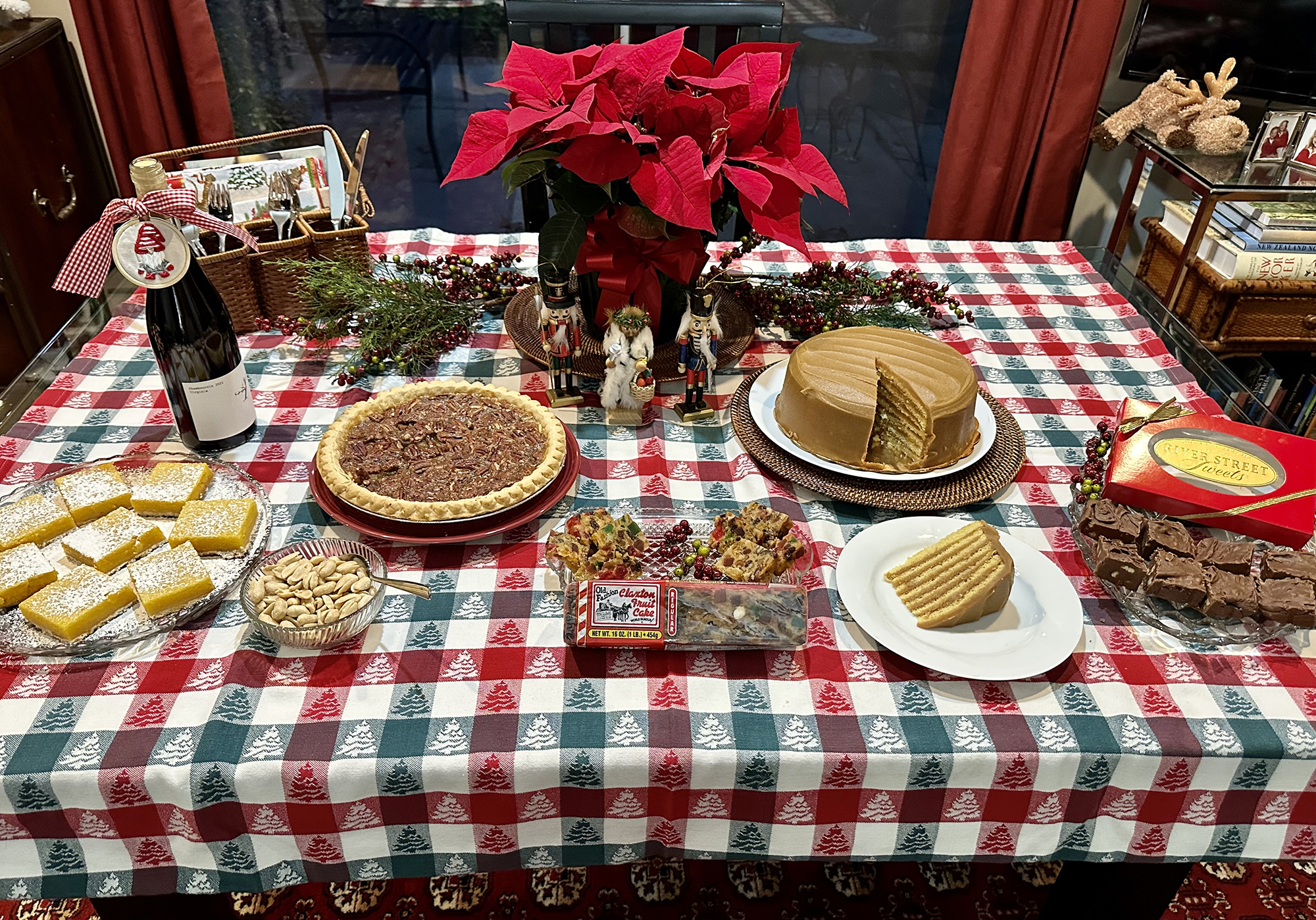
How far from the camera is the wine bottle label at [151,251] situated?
125 cm

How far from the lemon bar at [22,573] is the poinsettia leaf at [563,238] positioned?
817mm

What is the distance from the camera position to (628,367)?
1462 millimetres

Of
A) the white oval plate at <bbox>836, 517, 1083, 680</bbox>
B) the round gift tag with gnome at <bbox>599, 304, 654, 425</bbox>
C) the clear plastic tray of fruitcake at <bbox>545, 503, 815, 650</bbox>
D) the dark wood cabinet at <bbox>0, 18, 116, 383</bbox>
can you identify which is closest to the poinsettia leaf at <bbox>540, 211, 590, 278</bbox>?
the round gift tag with gnome at <bbox>599, 304, 654, 425</bbox>

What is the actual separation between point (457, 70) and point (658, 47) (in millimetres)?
3245

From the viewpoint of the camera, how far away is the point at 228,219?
1730mm

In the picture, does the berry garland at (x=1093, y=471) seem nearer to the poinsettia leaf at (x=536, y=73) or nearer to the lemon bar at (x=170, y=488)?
the poinsettia leaf at (x=536, y=73)

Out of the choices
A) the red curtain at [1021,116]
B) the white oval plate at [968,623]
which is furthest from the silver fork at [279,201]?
the red curtain at [1021,116]

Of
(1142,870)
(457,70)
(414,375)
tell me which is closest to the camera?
(1142,870)

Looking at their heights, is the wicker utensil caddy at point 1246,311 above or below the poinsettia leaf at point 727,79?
below

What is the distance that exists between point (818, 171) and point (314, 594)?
→ 3.26 ft

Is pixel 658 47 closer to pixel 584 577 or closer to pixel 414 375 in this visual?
pixel 414 375

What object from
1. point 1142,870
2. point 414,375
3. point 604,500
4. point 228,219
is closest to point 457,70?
point 228,219

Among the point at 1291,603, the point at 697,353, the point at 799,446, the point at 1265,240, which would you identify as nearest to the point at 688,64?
the point at 697,353

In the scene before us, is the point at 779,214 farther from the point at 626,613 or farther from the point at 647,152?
the point at 626,613
